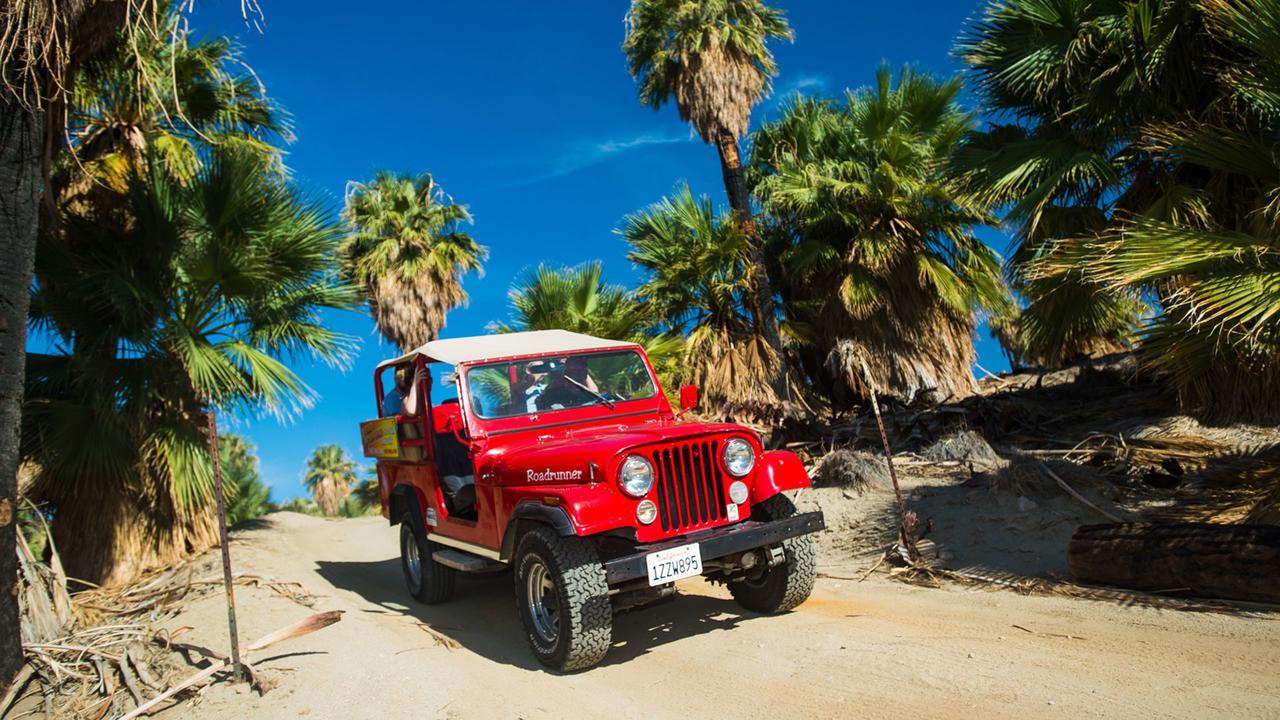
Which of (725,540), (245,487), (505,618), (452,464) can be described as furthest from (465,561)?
(245,487)

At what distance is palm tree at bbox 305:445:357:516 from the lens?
32.8m

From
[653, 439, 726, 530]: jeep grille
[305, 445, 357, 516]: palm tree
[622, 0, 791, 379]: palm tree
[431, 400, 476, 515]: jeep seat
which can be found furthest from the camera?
[305, 445, 357, 516]: palm tree

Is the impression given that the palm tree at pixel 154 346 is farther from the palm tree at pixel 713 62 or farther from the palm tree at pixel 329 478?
the palm tree at pixel 329 478

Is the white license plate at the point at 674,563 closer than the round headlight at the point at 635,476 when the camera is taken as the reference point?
Yes

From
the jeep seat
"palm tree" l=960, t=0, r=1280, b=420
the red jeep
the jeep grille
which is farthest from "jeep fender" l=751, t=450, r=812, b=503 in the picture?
"palm tree" l=960, t=0, r=1280, b=420

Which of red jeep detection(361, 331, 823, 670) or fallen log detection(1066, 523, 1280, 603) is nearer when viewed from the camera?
fallen log detection(1066, 523, 1280, 603)

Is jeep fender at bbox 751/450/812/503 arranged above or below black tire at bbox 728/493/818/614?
above

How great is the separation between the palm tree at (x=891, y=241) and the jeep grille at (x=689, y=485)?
27.8ft

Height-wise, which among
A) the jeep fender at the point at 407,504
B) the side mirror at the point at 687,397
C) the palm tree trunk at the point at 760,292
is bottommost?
the jeep fender at the point at 407,504

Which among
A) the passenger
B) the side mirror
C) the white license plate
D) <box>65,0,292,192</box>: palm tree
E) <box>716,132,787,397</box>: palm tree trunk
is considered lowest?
the white license plate

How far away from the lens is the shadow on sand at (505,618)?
17.2ft

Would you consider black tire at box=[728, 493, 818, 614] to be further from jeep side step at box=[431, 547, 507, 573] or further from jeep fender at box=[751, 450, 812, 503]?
jeep side step at box=[431, 547, 507, 573]

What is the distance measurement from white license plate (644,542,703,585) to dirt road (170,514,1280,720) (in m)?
0.56

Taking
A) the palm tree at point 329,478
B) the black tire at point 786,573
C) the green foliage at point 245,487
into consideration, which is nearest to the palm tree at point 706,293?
the black tire at point 786,573
